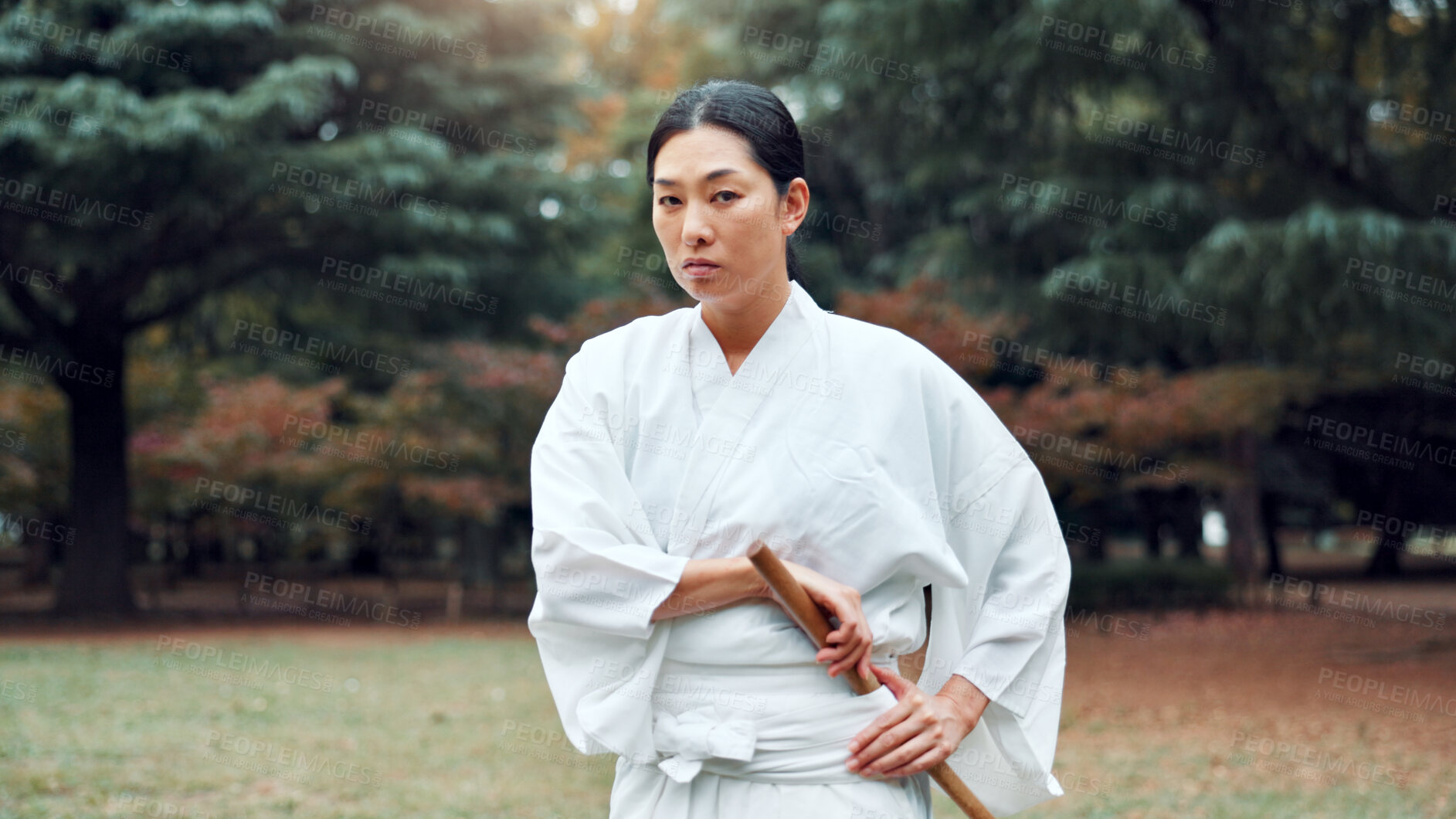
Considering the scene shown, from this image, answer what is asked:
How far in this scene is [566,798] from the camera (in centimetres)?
610

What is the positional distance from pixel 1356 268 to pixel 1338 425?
1071 centimetres

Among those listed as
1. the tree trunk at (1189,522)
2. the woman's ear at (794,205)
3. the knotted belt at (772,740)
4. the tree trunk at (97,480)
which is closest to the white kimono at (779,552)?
the knotted belt at (772,740)

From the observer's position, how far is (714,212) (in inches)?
67.7

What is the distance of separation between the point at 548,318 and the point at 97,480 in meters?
5.94

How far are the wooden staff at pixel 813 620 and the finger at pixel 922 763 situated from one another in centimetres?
2

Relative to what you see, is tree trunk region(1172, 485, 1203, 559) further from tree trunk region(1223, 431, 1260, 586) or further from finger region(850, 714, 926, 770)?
finger region(850, 714, 926, 770)

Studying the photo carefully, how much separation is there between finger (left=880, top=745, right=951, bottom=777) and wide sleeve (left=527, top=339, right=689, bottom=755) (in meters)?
0.36

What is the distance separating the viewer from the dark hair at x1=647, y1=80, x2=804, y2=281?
1744mm

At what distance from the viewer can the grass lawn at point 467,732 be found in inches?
238

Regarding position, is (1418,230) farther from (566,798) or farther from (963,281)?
(566,798)

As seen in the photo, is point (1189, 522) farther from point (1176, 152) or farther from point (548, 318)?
point (548, 318)

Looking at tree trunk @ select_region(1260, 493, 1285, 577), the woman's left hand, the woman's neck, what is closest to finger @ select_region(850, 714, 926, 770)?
the woman's left hand

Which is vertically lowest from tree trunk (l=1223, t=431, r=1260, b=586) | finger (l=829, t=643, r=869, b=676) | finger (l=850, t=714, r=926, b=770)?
tree trunk (l=1223, t=431, r=1260, b=586)

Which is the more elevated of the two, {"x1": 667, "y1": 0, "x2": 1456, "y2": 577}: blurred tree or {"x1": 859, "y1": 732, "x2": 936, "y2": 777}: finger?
{"x1": 667, "y1": 0, "x2": 1456, "y2": 577}: blurred tree
